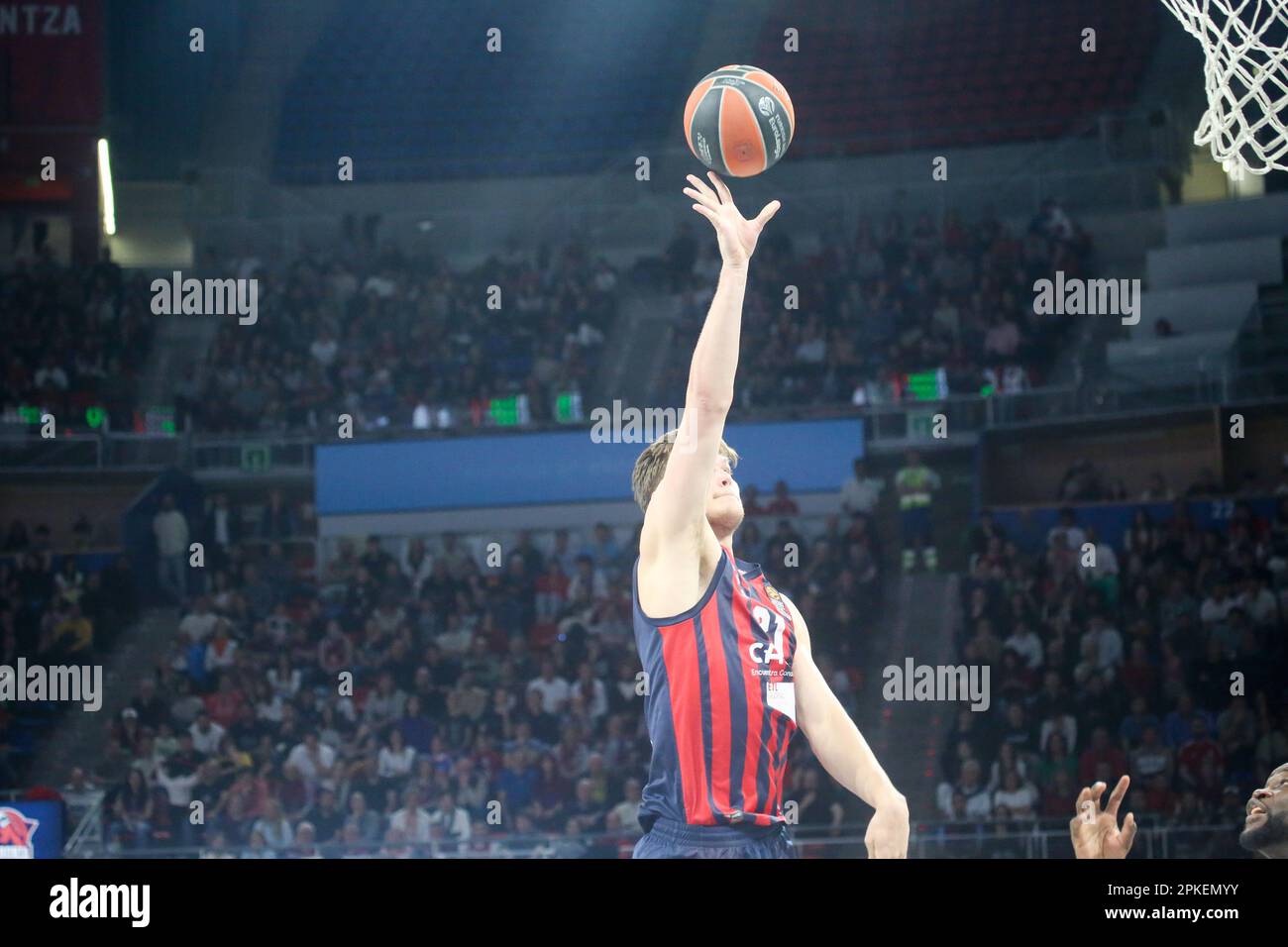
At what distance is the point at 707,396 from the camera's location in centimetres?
380

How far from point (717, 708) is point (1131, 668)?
6.99 meters

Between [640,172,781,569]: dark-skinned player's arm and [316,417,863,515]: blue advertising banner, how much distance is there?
8.49m

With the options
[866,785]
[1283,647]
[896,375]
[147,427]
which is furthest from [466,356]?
[866,785]

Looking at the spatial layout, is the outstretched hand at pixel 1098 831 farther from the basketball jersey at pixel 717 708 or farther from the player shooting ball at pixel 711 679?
the basketball jersey at pixel 717 708

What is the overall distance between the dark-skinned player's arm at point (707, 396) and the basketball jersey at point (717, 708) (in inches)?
7.3

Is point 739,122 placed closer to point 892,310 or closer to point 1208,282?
point 892,310

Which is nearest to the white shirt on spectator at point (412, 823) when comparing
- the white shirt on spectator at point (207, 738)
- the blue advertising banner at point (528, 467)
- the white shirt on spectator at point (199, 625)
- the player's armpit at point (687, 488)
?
the white shirt on spectator at point (207, 738)

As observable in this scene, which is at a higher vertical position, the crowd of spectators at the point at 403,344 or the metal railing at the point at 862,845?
the crowd of spectators at the point at 403,344

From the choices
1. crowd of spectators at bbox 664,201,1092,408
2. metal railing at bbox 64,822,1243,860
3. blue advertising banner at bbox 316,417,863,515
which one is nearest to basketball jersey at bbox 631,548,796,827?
metal railing at bbox 64,822,1243,860

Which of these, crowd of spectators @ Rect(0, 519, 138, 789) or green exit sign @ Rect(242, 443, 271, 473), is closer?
crowd of spectators @ Rect(0, 519, 138, 789)

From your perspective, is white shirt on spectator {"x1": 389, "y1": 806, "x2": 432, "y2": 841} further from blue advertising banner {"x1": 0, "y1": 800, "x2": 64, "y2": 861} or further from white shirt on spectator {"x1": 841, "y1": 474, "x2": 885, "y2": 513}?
white shirt on spectator {"x1": 841, "y1": 474, "x2": 885, "y2": 513}

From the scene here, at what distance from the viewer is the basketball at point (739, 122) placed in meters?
5.46

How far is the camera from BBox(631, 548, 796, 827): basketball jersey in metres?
3.96
